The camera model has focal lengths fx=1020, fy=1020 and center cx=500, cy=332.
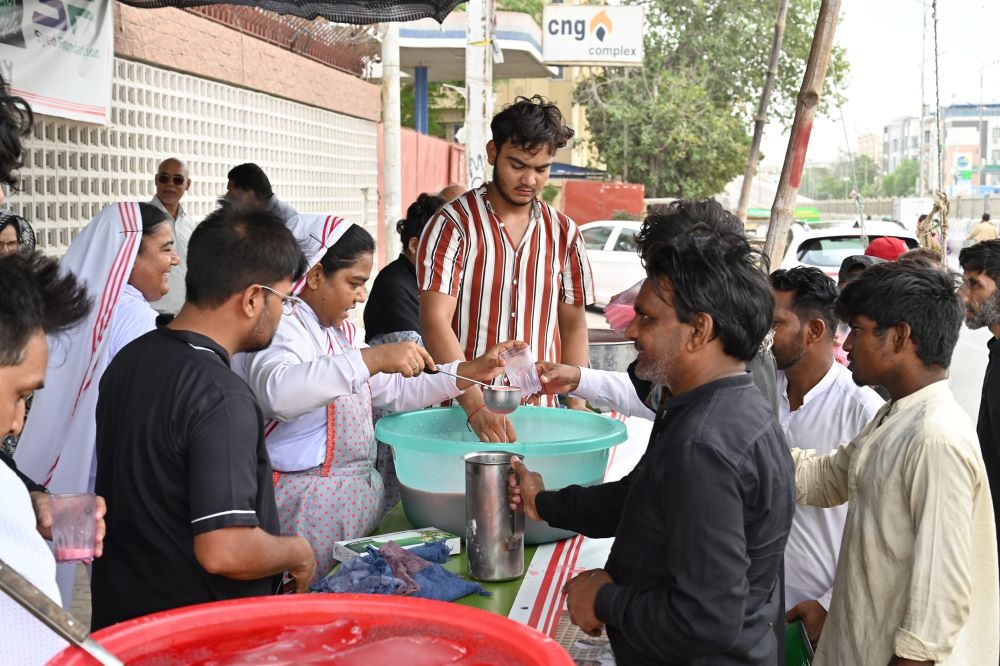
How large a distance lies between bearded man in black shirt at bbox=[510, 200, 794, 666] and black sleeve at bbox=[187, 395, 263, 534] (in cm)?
62

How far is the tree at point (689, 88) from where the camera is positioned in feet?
92.3

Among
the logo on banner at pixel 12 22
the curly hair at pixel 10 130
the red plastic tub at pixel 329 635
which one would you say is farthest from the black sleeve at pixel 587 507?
the logo on banner at pixel 12 22

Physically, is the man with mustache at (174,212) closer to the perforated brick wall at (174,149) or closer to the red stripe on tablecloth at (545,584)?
the perforated brick wall at (174,149)

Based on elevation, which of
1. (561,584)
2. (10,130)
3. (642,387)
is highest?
(10,130)

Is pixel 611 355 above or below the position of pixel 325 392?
below

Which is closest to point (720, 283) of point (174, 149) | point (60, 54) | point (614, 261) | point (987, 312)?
point (987, 312)

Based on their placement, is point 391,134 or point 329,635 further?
point 391,134

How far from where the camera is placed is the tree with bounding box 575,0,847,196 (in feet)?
92.3

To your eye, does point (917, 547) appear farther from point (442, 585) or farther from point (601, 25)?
point (601, 25)

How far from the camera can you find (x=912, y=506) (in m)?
2.08

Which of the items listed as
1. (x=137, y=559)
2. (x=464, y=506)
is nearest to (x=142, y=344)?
(x=137, y=559)

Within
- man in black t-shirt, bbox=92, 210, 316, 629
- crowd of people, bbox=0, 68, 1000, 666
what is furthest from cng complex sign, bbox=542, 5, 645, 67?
man in black t-shirt, bbox=92, 210, 316, 629

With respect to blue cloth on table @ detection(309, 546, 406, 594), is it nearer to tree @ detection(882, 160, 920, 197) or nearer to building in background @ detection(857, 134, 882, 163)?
tree @ detection(882, 160, 920, 197)

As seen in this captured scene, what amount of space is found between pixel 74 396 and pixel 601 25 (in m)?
15.8
